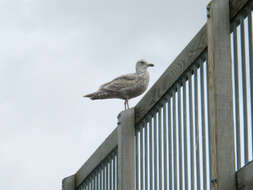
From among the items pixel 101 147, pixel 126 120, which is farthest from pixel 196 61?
pixel 101 147

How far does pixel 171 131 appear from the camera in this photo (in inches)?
236

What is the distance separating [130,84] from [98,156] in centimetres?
307

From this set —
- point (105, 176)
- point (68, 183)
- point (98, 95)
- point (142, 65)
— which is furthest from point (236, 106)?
point (98, 95)

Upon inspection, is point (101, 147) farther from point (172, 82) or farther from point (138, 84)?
point (138, 84)

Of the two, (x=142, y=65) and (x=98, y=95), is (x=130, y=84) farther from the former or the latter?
(x=98, y=95)

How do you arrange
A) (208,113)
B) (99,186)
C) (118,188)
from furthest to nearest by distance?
(99,186), (118,188), (208,113)

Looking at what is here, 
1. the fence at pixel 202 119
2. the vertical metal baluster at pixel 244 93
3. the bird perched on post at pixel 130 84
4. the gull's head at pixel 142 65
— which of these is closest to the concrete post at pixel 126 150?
the fence at pixel 202 119

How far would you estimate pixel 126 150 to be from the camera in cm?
702

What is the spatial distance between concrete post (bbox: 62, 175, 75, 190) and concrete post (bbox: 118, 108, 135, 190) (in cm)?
206

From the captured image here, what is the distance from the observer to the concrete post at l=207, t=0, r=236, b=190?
4.88 meters

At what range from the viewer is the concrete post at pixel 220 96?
4.88m

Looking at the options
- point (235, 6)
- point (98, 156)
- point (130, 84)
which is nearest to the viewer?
point (235, 6)

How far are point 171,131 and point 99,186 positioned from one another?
219 centimetres

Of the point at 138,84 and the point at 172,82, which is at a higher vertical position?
→ the point at 138,84
